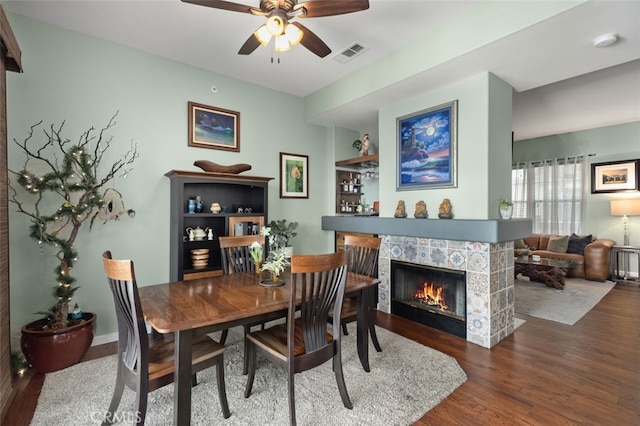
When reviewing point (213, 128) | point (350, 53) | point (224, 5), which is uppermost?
point (350, 53)

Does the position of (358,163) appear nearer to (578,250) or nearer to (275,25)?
(275,25)

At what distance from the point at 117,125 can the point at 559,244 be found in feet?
24.4

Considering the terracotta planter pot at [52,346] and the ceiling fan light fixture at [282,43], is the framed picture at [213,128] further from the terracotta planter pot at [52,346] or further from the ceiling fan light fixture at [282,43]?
the terracotta planter pot at [52,346]

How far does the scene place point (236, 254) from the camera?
284cm

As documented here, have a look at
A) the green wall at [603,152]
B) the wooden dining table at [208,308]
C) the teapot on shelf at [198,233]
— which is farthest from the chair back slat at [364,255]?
the green wall at [603,152]

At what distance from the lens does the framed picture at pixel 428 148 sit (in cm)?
316

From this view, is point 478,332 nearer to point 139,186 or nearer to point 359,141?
point 359,141

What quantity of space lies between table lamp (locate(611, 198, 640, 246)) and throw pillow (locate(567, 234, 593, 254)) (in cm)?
53

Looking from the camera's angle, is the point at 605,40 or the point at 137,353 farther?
the point at 605,40

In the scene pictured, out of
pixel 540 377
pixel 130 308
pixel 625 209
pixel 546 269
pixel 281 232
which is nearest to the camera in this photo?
pixel 130 308

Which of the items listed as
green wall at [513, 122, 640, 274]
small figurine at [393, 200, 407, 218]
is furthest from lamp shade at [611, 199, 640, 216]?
small figurine at [393, 200, 407, 218]

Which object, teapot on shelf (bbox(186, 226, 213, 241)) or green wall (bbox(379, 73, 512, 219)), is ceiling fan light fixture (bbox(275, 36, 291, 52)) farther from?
teapot on shelf (bbox(186, 226, 213, 241))

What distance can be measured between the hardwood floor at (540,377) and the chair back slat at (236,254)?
1.40 m

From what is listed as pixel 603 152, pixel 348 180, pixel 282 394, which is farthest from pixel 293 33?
pixel 603 152
